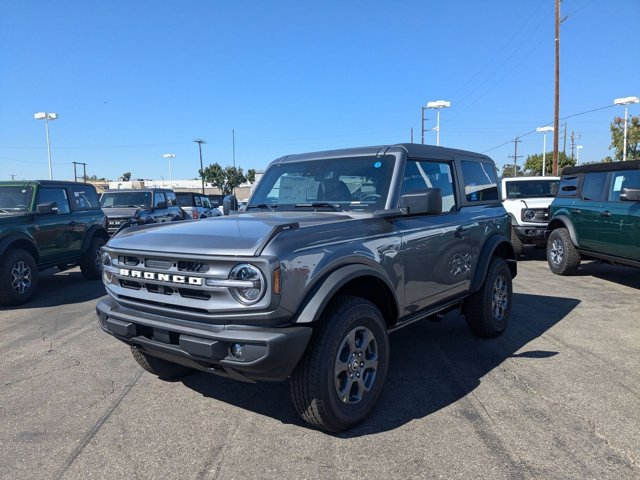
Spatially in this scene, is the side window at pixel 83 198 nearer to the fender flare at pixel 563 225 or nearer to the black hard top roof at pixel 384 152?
the black hard top roof at pixel 384 152

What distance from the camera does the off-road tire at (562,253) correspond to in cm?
879

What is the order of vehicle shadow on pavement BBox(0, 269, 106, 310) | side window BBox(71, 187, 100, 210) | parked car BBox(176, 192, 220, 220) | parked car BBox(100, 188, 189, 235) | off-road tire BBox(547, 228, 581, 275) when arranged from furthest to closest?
parked car BBox(176, 192, 220, 220), parked car BBox(100, 188, 189, 235), side window BBox(71, 187, 100, 210), off-road tire BBox(547, 228, 581, 275), vehicle shadow on pavement BBox(0, 269, 106, 310)

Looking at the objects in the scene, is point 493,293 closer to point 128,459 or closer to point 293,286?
point 293,286

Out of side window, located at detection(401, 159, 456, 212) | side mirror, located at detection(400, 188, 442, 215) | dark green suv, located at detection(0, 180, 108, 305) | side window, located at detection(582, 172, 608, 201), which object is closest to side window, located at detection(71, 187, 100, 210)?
dark green suv, located at detection(0, 180, 108, 305)

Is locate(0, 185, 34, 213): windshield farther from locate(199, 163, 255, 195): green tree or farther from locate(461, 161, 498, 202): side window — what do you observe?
locate(199, 163, 255, 195): green tree

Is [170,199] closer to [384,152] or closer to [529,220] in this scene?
[529,220]

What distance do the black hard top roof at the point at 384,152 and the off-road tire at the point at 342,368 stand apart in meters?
1.47

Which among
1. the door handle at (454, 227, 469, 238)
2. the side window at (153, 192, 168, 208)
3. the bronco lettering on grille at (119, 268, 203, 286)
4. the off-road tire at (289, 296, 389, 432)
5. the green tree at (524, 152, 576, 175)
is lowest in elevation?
the off-road tire at (289, 296, 389, 432)

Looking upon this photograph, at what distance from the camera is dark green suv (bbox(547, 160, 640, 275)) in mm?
7199

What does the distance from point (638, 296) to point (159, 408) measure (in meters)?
7.14

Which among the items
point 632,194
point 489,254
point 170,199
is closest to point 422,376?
point 489,254

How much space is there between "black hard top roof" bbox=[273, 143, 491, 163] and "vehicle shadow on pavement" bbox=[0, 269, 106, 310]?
4.93 m

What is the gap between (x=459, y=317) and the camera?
6.22 m

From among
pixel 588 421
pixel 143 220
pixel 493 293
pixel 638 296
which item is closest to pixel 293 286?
pixel 588 421
